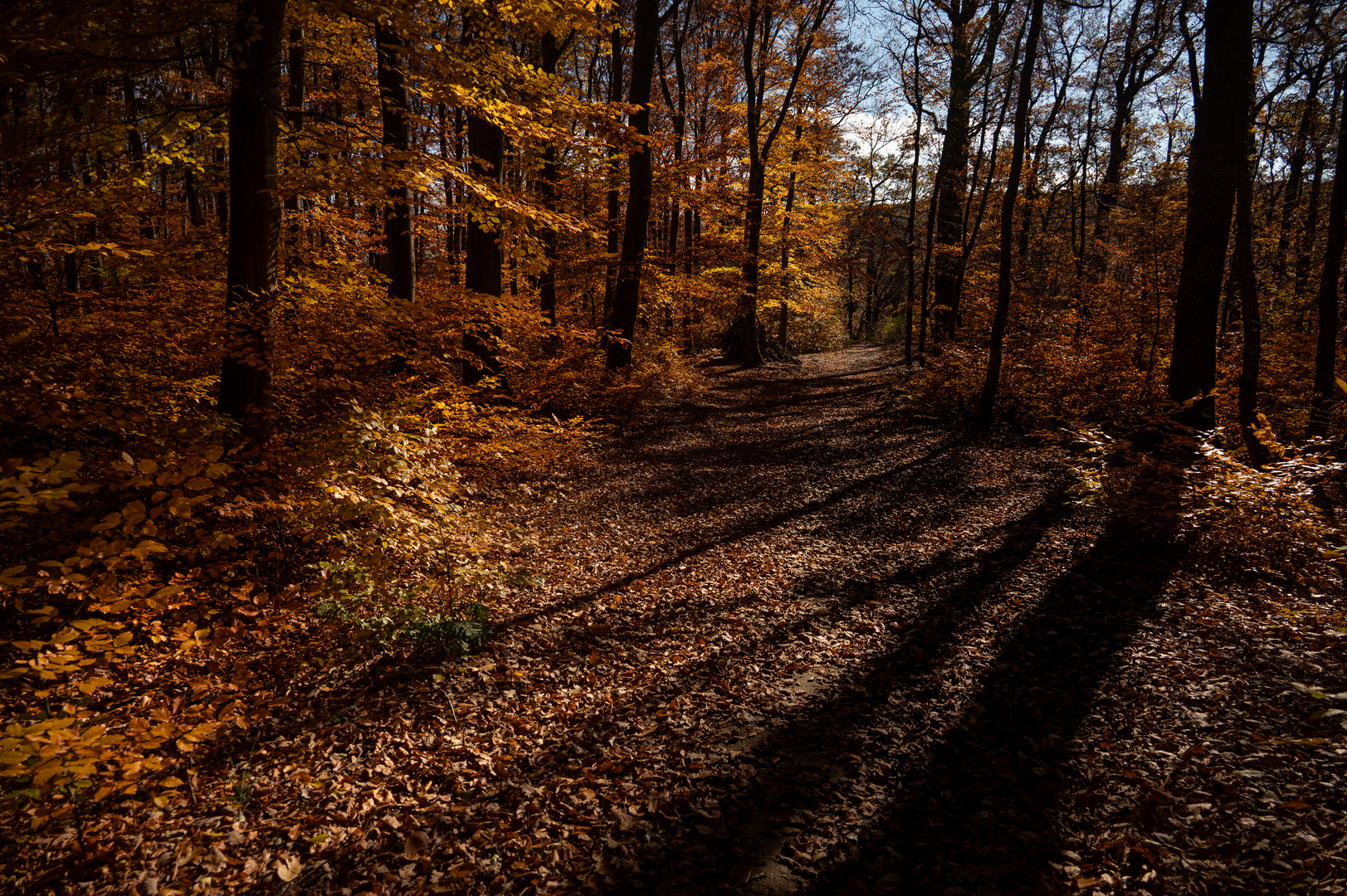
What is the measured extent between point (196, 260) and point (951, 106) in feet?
66.4

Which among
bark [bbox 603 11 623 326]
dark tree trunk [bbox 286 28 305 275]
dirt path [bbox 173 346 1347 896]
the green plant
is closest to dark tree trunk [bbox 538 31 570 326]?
bark [bbox 603 11 623 326]

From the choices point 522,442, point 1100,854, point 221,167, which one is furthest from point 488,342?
point 221,167

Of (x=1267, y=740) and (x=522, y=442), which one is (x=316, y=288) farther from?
(x=1267, y=740)

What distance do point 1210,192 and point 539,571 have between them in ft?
32.1

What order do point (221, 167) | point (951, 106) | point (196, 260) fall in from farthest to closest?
point (951, 106), point (221, 167), point (196, 260)

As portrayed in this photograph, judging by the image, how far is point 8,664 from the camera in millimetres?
3373

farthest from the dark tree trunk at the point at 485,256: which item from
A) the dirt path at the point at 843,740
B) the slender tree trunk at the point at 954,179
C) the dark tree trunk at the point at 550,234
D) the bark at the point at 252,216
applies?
the slender tree trunk at the point at 954,179

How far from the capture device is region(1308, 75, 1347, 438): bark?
22.7 feet

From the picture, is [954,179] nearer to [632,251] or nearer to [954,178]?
[954,178]

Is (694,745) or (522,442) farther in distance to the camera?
(522,442)

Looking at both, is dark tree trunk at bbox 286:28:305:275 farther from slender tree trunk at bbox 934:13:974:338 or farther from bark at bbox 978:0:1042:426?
slender tree trunk at bbox 934:13:974:338

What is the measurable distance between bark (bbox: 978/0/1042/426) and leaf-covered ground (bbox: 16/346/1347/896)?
17.5 ft

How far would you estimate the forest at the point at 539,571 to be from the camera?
9.48 feet

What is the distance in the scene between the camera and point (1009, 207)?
10336mm
